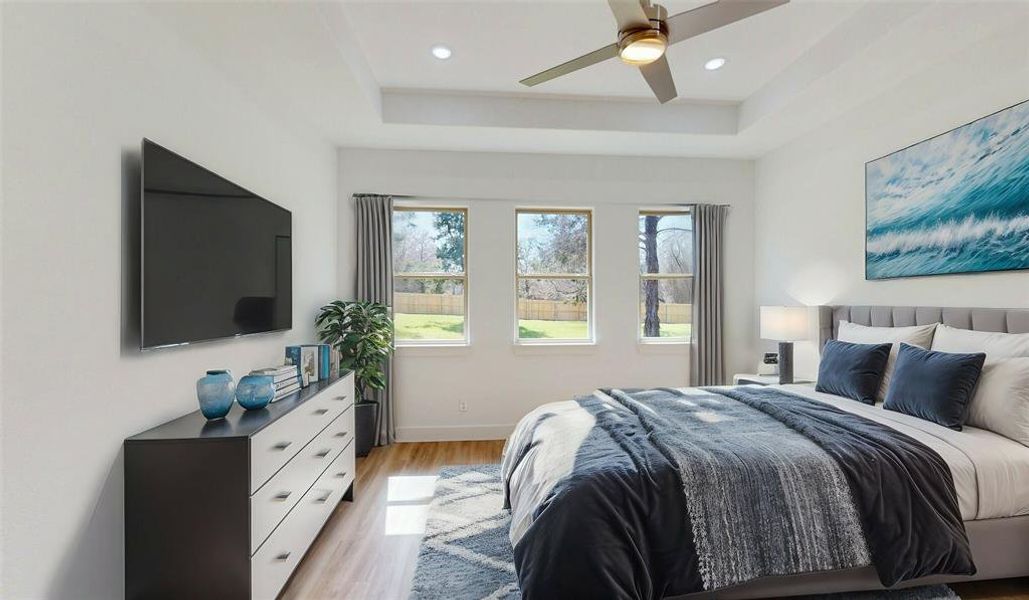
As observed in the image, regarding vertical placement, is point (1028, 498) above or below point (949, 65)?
below

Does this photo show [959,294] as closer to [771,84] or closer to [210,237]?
[771,84]

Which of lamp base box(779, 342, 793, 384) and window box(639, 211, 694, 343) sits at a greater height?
window box(639, 211, 694, 343)

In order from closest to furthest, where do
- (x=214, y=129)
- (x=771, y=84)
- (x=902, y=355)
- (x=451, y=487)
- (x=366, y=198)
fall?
(x=214, y=129) < (x=902, y=355) < (x=451, y=487) < (x=771, y=84) < (x=366, y=198)

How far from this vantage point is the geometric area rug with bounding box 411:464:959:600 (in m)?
1.96

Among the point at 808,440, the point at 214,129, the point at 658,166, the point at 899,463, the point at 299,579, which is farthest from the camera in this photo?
the point at 658,166

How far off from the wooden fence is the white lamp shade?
925 mm

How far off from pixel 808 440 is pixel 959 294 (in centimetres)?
161

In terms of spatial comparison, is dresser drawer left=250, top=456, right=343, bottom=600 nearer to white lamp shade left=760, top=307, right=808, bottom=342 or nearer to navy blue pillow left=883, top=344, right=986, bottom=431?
navy blue pillow left=883, top=344, right=986, bottom=431

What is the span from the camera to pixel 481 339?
4309mm

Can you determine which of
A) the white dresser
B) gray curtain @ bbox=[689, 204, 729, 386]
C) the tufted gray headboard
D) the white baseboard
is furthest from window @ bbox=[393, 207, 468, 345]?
the tufted gray headboard

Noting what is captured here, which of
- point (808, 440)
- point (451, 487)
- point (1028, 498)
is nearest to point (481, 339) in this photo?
point (451, 487)

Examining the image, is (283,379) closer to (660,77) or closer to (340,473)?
(340,473)

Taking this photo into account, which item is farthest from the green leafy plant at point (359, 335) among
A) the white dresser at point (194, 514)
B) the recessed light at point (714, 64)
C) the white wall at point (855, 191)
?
the white wall at point (855, 191)

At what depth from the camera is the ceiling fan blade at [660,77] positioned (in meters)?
2.19
